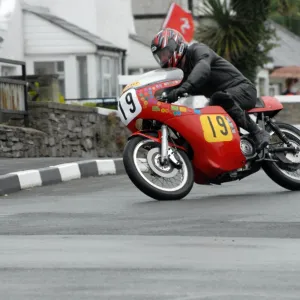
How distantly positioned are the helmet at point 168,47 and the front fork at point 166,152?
68 cm

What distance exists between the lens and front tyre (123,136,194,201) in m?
11.0

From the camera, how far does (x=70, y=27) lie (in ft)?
121

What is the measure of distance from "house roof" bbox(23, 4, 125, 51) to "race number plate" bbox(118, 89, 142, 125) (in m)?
24.7

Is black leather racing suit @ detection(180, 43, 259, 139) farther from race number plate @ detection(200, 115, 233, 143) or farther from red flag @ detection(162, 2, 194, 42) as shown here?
red flag @ detection(162, 2, 194, 42)

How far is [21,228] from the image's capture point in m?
8.92

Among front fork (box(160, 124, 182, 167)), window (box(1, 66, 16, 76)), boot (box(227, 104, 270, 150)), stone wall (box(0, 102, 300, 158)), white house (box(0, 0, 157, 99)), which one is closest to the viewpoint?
front fork (box(160, 124, 182, 167))

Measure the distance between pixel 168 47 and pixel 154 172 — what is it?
118cm

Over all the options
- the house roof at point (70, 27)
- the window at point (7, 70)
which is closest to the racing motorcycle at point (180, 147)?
the window at point (7, 70)

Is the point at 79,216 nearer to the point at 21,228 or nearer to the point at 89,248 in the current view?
the point at 21,228

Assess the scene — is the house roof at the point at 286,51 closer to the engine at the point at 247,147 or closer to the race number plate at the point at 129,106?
the engine at the point at 247,147

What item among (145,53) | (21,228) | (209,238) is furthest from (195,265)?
(145,53)

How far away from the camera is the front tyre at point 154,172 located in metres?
11.0

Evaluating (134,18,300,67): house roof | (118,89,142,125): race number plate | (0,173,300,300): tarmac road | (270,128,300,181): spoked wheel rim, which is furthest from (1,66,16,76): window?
(118,89,142,125): race number plate

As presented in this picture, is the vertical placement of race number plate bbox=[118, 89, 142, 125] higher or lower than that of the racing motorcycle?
higher
